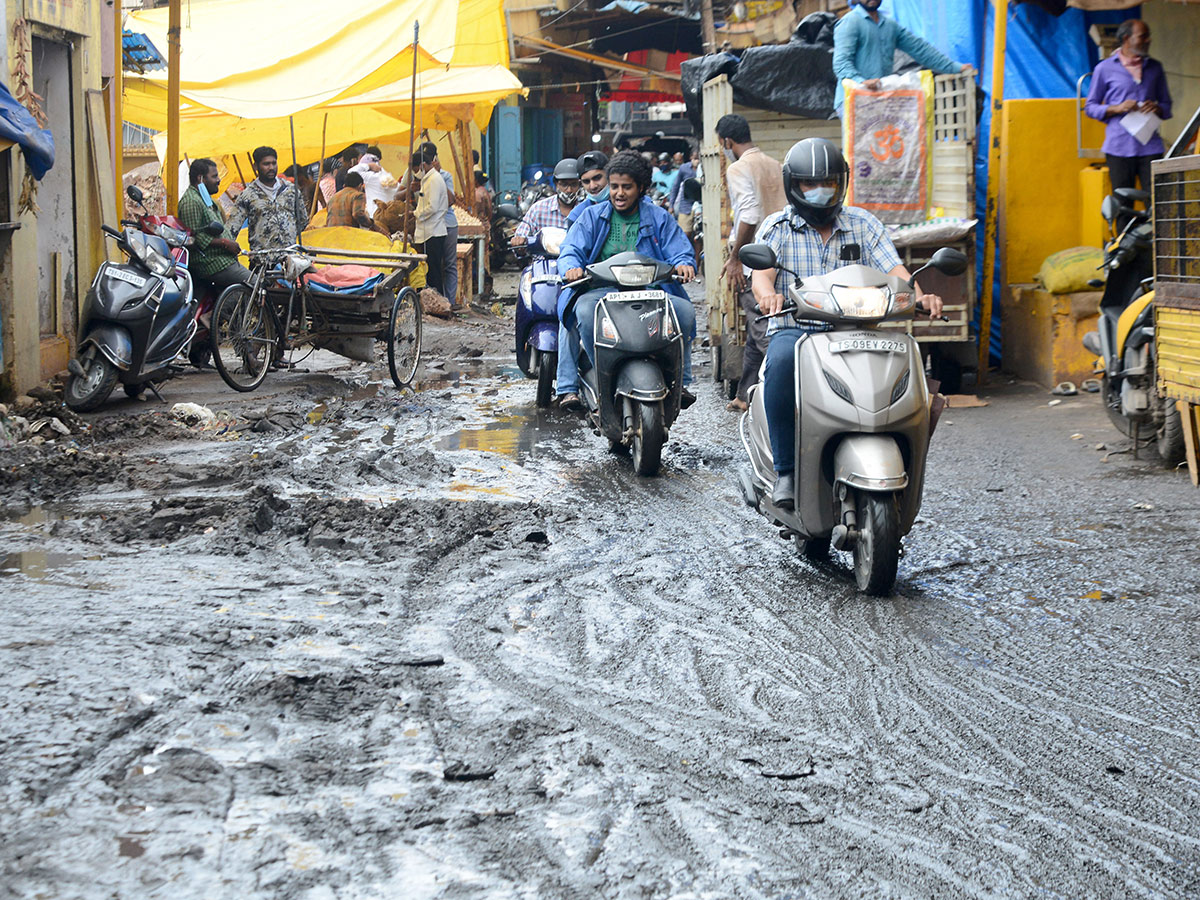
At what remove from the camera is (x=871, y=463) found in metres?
4.70

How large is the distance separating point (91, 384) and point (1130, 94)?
7627mm

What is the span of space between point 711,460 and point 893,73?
4.79 metres

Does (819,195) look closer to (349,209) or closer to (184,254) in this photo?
(184,254)

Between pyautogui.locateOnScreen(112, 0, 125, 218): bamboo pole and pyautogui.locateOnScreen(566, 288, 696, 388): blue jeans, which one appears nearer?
pyautogui.locateOnScreen(566, 288, 696, 388): blue jeans

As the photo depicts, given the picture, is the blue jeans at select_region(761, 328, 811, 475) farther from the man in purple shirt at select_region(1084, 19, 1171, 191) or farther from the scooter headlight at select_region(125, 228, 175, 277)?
the scooter headlight at select_region(125, 228, 175, 277)

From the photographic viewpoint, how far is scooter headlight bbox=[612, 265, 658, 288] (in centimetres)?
744

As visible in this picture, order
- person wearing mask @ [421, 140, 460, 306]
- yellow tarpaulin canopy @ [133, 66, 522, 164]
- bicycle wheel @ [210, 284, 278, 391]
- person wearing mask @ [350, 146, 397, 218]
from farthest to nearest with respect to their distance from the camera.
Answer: person wearing mask @ [350, 146, 397, 218], person wearing mask @ [421, 140, 460, 306], yellow tarpaulin canopy @ [133, 66, 522, 164], bicycle wheel @ [210, 284, 278, 391]

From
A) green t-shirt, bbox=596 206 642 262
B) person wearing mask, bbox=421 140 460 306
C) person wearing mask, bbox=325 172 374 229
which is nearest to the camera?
green t-shirt, bbox=596 206 642 262

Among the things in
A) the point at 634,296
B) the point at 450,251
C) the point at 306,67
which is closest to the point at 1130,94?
the point at 634,296

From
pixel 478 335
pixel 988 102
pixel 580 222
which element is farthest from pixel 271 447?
pixel 478 335

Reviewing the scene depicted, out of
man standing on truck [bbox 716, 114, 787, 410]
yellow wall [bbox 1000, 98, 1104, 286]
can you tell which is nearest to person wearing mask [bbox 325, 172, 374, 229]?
man standing on truck [bbox 716, 114, 787, 410]

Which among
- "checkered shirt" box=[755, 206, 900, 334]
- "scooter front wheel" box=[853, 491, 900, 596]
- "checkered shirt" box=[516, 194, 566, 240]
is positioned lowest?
"scooter front wheel" box=[853, 491, 900, 596]

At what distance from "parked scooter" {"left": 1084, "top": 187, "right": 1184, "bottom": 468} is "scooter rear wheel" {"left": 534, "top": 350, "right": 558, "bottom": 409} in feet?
12.4

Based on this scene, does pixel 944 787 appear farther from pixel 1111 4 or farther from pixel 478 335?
pixel 478 335
